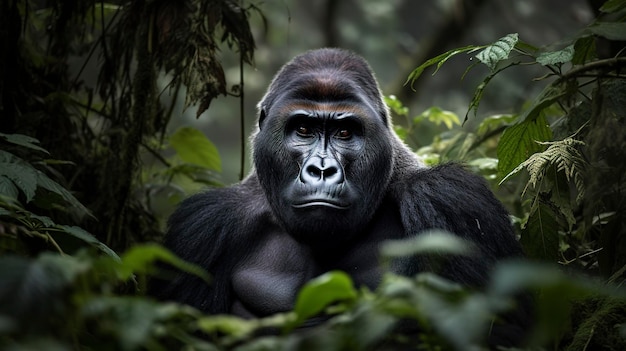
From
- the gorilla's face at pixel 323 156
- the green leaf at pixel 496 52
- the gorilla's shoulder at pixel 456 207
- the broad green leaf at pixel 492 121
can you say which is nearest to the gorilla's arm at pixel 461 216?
the gorilla's shoulder at pixel 456 207

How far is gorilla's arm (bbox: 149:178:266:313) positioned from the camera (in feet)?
12.2

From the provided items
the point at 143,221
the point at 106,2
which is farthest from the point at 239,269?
the point at 106,2

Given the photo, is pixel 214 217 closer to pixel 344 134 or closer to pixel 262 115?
pixel 262 115

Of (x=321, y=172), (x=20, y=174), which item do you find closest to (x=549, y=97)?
(x=321, y=172)

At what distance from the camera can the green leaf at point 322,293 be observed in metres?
→ 1.57

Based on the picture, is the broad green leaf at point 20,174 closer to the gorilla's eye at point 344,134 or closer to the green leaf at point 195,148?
the gorilla's eye at point 344,134

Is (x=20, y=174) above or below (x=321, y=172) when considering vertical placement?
below

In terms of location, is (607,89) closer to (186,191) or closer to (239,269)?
(239,269)

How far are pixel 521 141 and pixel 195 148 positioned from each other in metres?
2.33

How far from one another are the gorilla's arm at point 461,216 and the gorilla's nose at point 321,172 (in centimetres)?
36

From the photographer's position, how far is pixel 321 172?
10.8 feet

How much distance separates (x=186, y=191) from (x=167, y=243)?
111cm

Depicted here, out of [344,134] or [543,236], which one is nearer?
[543,236]

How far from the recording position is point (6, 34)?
433cm
